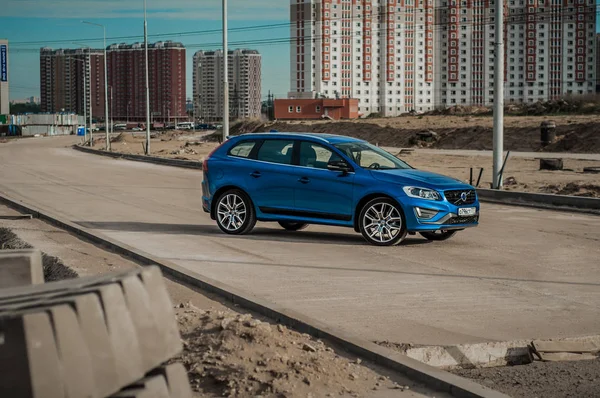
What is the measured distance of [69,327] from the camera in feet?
11.2

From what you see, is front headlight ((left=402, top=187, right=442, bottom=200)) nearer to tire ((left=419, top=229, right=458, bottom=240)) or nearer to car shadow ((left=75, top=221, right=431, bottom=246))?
car shadow ((left=75, top=221, right=431, bottom=246))

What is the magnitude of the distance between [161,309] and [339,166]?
10.7 metres

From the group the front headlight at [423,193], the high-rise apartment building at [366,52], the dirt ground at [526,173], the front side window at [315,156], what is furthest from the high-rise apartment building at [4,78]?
the front headlight at [423,193]

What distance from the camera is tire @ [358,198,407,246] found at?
14.0 m

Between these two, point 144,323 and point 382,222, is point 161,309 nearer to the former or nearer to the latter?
point 144,323

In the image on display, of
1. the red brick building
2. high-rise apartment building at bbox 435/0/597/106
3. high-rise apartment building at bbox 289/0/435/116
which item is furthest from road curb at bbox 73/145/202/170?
high-rise apartment building at bbox 435/0/597/106

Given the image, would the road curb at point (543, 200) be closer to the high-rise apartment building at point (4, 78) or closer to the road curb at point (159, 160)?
the road curb at point (159, 160)

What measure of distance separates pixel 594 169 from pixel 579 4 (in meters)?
140

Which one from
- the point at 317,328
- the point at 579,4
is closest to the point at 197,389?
the point at 317,328

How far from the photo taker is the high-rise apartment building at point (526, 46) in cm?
16475

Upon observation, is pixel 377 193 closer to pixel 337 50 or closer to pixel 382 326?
pixel 382 326

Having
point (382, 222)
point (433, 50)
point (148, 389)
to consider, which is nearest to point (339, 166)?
point (382, 222)

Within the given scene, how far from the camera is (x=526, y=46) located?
172000 millimetres

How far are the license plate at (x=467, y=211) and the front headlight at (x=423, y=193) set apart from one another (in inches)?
19.5
